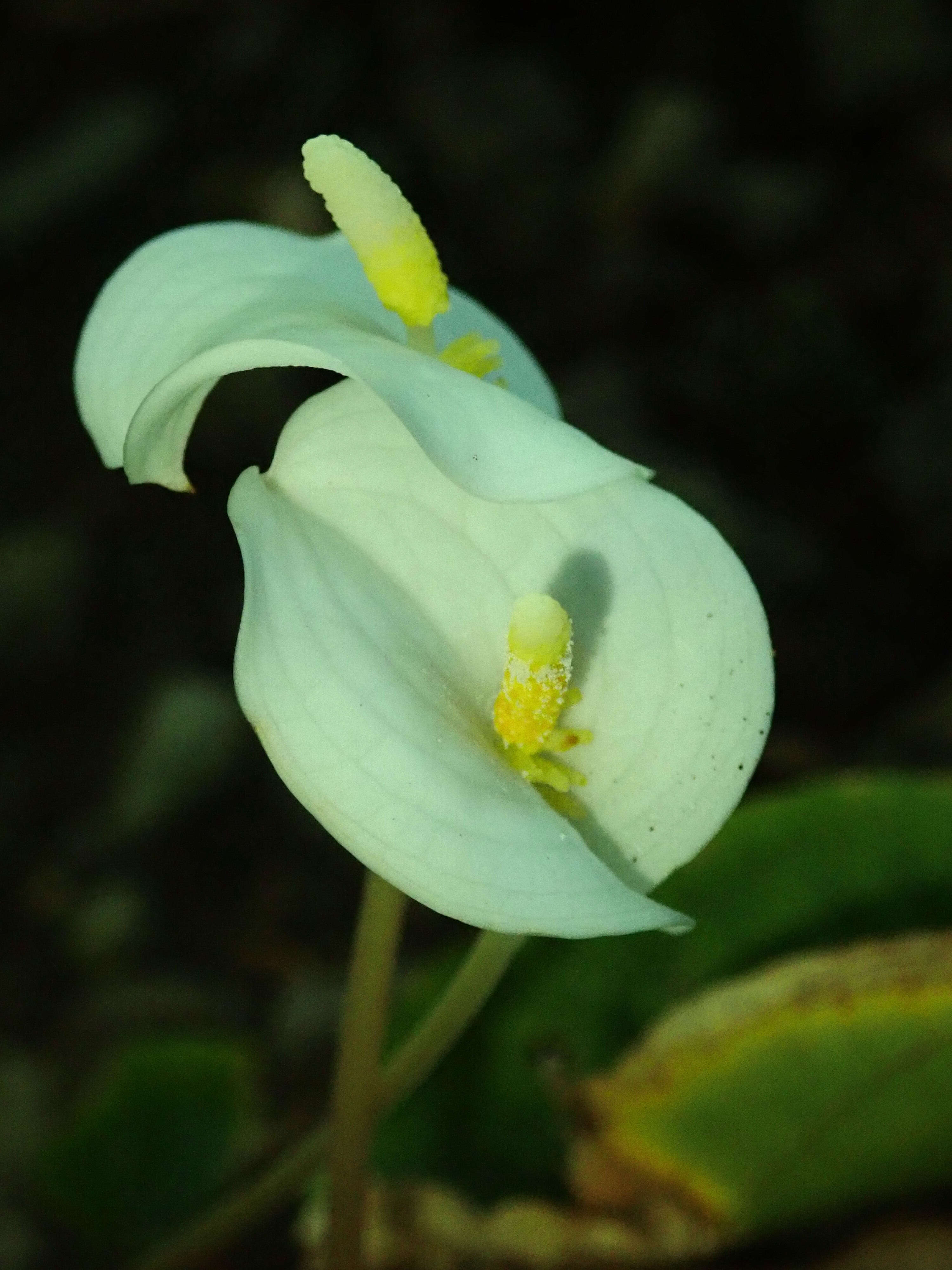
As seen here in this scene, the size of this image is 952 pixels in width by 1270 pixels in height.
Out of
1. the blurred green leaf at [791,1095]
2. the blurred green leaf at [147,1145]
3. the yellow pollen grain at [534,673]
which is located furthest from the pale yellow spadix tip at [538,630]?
the blurred green leaf at [147,1145]

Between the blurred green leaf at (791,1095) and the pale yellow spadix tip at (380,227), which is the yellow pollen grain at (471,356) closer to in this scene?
the pale yellow spadix tip at (380,227)

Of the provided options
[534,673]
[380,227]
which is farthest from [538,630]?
[380,227]

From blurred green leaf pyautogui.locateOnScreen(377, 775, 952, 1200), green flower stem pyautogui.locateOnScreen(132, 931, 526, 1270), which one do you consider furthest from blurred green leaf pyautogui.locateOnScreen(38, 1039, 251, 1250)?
blurred green leaf pyautogui.locateOnScreen(377, 775, 952, 1200)

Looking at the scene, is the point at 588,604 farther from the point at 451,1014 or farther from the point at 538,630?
the point at 451,1014

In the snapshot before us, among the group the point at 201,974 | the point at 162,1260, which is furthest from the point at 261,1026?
the point at 162,1260

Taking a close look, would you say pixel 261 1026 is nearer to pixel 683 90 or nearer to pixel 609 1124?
pixel 609 1124

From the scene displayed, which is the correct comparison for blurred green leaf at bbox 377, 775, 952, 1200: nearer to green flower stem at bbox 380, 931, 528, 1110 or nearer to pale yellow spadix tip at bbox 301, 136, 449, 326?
green flower stem at bbox 380, 931, 528, 1110
